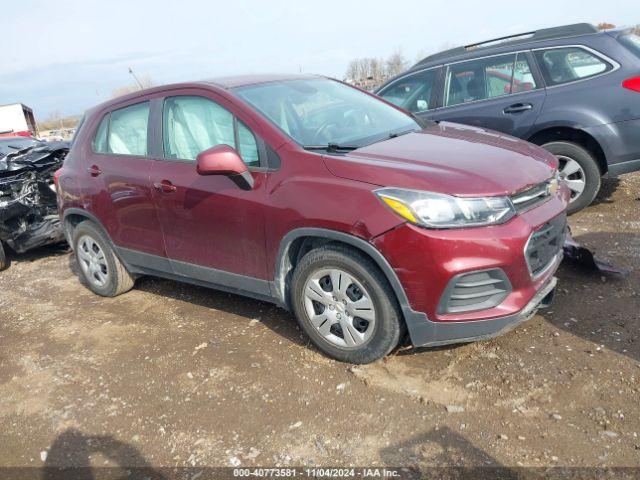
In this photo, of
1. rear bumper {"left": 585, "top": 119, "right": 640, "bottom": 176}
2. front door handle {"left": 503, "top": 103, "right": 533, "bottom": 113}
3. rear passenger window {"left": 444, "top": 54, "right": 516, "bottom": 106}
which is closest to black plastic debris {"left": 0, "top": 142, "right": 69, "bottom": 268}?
rear passenger window {"left": 444, "top": 54, "right": 516, "bottom": 106}

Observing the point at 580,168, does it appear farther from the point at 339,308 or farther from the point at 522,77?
the point at 339,308

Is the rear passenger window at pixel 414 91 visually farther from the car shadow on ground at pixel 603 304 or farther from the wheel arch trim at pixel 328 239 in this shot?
the wheel arch trim at pixel 328 239

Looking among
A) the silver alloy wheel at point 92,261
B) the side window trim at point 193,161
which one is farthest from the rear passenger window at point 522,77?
the silver alloy wheel at point 92,261

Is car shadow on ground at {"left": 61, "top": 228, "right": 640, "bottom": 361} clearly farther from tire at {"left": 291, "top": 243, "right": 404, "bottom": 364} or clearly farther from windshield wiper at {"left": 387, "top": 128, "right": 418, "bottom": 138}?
windshield wiper at {"left": 387, "top": 128, "right": 418, "bottom": 138}

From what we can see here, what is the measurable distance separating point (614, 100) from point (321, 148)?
3.30 m

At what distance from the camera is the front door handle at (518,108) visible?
205 inches

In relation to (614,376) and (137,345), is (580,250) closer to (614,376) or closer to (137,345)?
(614,376)

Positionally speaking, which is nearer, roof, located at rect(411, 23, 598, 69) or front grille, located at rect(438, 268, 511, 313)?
front grille, located at rect(438, 268, 511, 313)

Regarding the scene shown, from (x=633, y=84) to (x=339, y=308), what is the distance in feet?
12.3

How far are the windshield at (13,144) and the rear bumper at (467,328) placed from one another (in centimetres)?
592

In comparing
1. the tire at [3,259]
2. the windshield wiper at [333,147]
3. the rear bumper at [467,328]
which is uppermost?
the windshield wiper at [333,147]

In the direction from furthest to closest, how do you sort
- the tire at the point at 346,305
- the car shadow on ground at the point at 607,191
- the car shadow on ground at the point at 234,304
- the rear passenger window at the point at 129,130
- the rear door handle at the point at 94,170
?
the car shadow on ground at the point at 607,191 → the rear door handle at the point at 94,170 → the rear passenger window at the point at 129,130 → the car shadow on ground at the point at 234,304 → the tire at the point at 346,305

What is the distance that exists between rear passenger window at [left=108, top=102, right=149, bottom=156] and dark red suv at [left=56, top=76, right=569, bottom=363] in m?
0.01

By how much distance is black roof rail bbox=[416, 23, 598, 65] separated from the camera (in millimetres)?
5219
